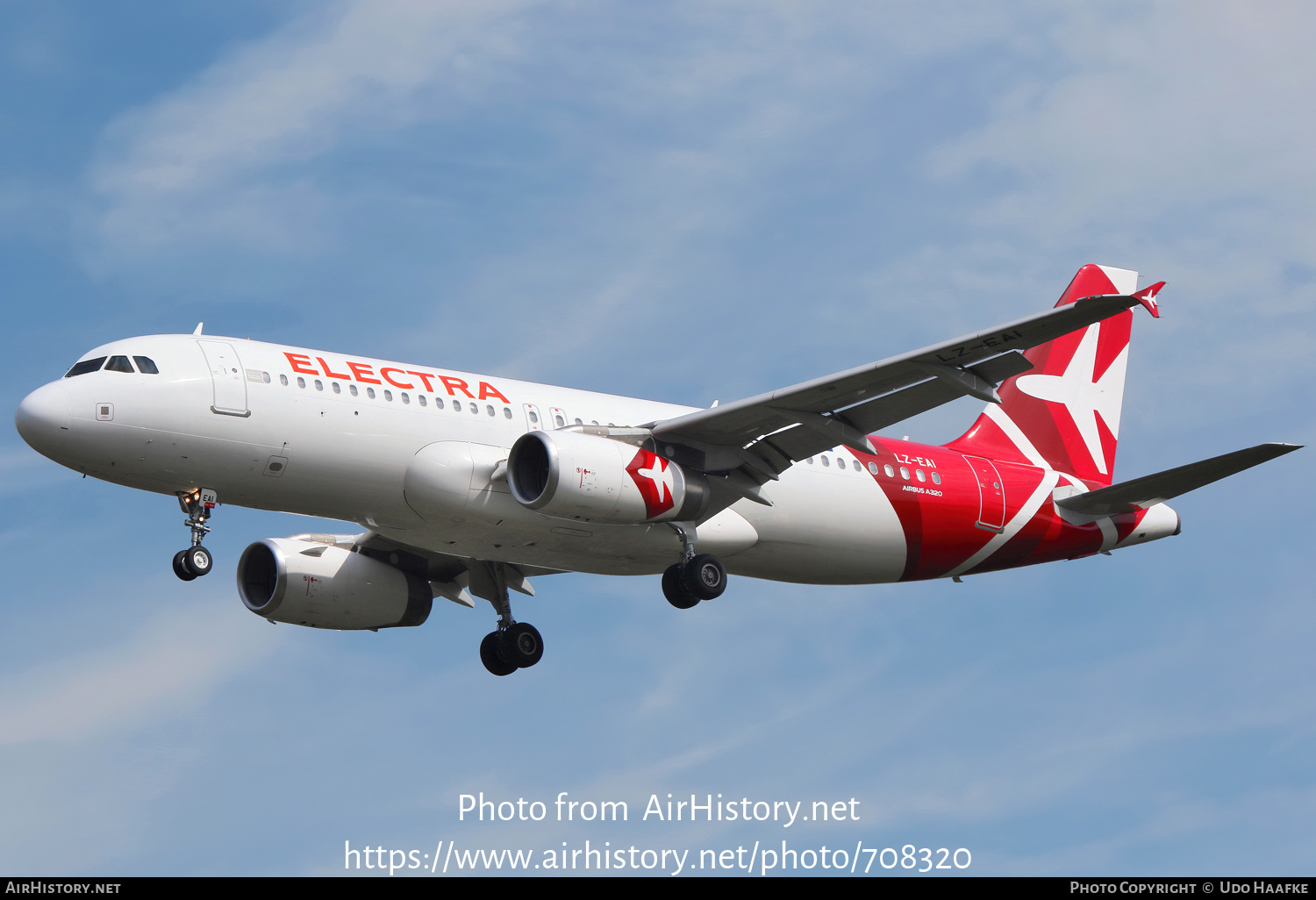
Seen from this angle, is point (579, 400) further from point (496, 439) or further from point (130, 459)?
point (130, 459)

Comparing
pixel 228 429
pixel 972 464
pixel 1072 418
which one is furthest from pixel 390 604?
pixel 1072 418

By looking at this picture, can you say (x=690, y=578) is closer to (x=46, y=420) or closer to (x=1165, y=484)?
(x=1165, y=484)

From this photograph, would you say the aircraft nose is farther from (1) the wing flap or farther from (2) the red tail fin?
(2) the red tail fin

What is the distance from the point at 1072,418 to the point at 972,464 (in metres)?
4.46

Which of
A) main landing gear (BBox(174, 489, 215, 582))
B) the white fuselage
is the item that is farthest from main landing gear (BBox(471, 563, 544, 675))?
main landing gear (BBox(174, 489, 215, 582))

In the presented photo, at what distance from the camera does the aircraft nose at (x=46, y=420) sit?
2720cm

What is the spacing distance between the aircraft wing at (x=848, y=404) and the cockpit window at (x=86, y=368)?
31.8 feet

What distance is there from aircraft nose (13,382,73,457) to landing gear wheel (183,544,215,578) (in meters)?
2.74

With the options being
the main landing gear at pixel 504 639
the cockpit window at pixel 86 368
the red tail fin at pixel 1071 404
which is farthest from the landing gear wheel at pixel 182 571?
the red tail fin at pixel 1071 404

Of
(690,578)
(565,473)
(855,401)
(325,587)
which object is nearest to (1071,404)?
(855,401)

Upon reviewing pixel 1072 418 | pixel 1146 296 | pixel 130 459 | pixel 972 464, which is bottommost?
pixel 130 459

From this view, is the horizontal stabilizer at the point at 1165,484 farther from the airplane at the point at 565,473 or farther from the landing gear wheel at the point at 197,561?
the landing gear wheel at the point at 197,561

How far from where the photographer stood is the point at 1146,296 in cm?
2669

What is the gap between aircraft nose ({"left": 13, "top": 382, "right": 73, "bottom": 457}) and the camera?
89.2 ft
